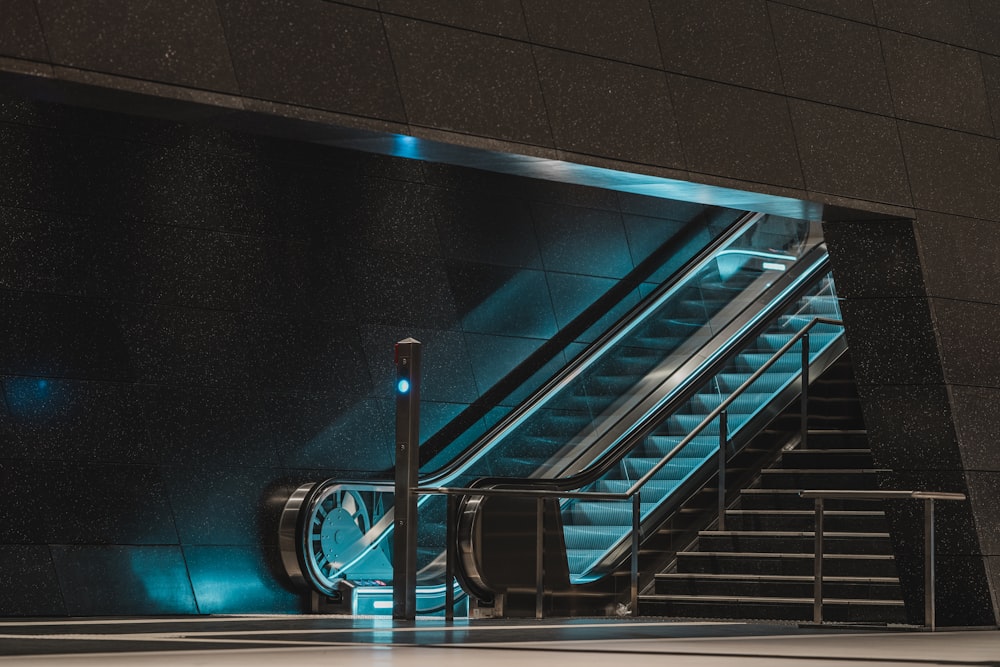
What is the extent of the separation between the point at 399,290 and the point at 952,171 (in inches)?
205

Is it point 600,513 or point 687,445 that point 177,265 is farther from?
point 687,445

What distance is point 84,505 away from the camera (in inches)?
454

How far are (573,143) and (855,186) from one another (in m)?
2.16

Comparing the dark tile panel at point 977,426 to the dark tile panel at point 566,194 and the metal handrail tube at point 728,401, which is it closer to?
the metal handrail tube at point 728,401

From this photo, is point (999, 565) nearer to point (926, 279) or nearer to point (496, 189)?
point (926, 279)

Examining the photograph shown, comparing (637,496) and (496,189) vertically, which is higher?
(496,189)

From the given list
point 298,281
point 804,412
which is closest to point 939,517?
point 804,412

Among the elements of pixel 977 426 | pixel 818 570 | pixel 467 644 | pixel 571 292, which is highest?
pixel 571 292

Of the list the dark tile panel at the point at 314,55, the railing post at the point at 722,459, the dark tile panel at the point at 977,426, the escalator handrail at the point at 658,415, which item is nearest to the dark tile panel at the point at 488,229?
the escalator handrail at the point at 658,415

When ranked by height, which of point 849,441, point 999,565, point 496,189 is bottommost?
point 999,565

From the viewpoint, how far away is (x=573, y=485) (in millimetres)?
12336

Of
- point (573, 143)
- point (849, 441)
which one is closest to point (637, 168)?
point (573, 143)

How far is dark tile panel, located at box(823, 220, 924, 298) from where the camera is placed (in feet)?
31.6

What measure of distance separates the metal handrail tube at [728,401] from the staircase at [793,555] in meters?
0.63
